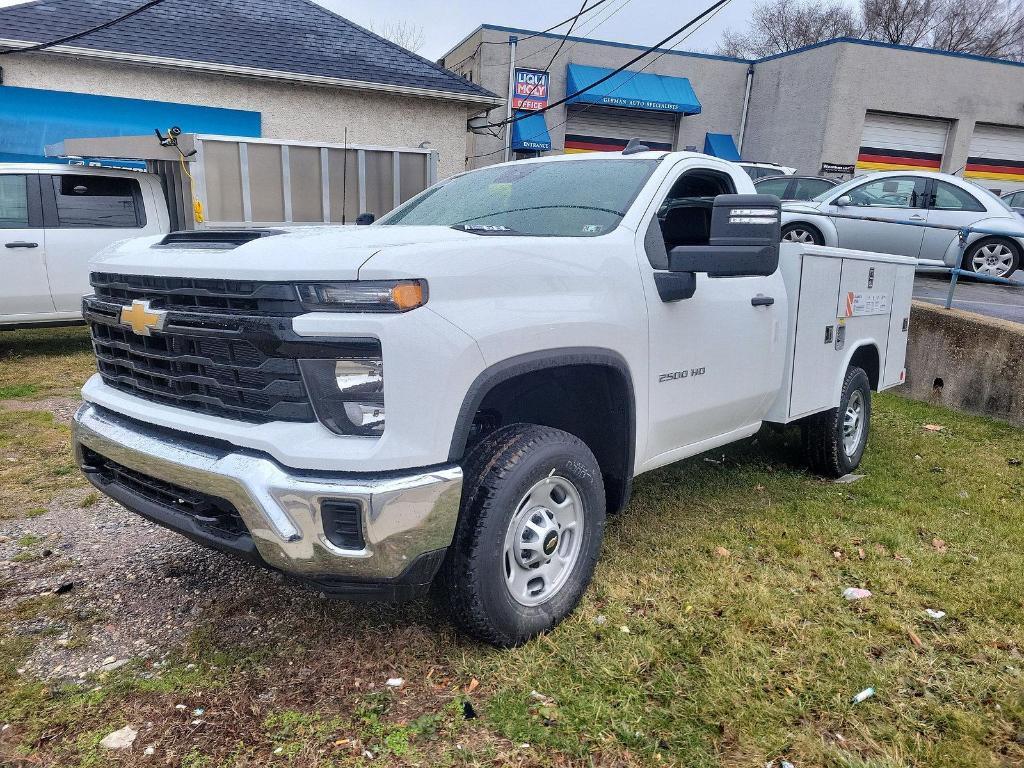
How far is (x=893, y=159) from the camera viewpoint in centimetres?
2472

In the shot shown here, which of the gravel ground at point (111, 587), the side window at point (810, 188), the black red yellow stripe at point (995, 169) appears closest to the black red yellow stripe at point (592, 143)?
the black red yellow stripe at point (995, 169)

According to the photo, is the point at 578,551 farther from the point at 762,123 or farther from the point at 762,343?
the point at 762,123

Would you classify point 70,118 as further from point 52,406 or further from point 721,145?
point 721,145

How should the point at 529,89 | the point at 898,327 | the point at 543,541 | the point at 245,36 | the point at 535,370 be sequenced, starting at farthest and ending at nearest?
the point at 529,89 < the point at 245,36 < the point at 898,327 < the point at 543,541 < the point at 535,370

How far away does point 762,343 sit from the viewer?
387 cm

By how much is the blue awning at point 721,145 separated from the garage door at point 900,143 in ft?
13.0

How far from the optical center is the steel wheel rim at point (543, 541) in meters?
2.71

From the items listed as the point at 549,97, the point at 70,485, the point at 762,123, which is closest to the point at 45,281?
the point at 70,485

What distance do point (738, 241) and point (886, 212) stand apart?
30.3ft

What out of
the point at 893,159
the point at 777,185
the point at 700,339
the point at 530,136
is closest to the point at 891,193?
the point at 777,185

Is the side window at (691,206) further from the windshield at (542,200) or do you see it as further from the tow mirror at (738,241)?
the tow mirror at (738,241)

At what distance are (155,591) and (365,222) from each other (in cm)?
234

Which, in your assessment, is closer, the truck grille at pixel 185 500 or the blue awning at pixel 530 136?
the truck grille at pixel 185 500

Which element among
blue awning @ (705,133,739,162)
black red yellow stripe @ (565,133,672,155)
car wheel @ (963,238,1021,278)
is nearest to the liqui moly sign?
black red yellow stripe @ (565,133,672,155)
